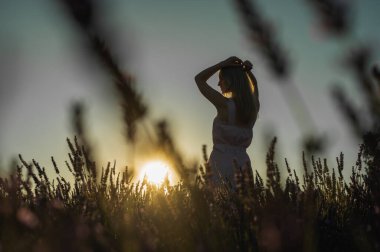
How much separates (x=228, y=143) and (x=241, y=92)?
53 centimetres

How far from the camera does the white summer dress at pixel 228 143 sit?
4426 millimetres

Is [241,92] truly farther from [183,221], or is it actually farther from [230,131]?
[183,221]

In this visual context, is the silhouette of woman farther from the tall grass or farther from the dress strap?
the tall grass

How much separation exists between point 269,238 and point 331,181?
2.15 m

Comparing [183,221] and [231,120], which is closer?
[183,221]

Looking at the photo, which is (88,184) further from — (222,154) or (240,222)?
(222,154)

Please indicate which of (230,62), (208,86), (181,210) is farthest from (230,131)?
(181,210)

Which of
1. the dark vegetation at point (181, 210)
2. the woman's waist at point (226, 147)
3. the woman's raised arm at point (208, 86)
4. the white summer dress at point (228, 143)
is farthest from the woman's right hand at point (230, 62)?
the dark vegetation at point (181, 210)

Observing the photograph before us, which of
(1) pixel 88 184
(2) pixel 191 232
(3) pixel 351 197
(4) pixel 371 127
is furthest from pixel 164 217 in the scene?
(3) pixel 351 197

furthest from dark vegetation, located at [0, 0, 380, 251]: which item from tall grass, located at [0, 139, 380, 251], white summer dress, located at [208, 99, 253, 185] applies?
white summer dress, located at [208, 99, 253, 185]

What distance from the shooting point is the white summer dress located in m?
4.43

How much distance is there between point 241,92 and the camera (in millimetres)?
4574

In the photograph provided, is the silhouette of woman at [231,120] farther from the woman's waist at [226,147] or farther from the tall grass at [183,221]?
the tall grass at [183,221]

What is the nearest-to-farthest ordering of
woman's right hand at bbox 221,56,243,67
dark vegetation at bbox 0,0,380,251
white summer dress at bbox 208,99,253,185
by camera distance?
dark vegetation at bbox 0,0,380,251 → white summer dress at bbox 208,99,253,185 → woman's right hand at bbox 221,56,243,67
